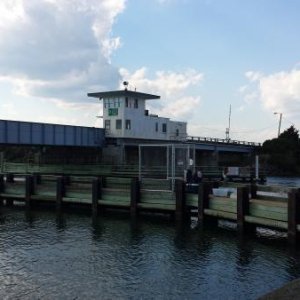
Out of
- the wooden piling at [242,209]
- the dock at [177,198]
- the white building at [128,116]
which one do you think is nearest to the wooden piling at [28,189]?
the dock at [177,198]

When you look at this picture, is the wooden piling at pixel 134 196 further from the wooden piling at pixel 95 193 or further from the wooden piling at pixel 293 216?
the wooden piling at pixel 293 216

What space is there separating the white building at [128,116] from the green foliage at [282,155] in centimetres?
3140

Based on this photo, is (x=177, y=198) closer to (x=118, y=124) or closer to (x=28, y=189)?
(x=28, y=189)

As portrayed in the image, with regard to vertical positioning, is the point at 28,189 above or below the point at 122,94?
below

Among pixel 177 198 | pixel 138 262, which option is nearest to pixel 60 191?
pixel 177 198

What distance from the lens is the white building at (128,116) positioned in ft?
261

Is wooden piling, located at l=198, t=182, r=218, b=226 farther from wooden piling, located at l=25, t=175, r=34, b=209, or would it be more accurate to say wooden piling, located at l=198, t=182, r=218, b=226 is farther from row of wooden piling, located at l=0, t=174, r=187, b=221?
wooden piling, located at l=25, t=175, r=34, b=209

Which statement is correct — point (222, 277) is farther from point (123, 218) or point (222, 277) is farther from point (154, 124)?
point (154, 124)

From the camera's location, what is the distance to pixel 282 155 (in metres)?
107

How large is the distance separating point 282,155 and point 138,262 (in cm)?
9287

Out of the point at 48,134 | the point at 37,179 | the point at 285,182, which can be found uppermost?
the point at 48,134

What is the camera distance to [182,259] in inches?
742

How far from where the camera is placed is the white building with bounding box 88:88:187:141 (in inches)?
3135

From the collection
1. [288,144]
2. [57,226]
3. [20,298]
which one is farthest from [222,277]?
[288,144]
